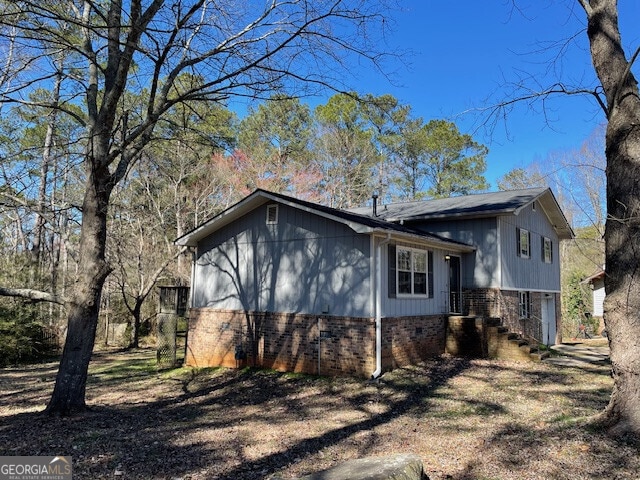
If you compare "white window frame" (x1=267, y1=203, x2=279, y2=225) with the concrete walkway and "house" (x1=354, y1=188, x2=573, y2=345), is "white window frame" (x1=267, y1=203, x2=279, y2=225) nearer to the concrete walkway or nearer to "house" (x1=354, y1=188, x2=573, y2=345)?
"house" (x1=354, y1=188, x2=573, y2=345)

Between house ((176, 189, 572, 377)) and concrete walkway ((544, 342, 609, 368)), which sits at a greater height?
house ((176, 189, 572, 377))

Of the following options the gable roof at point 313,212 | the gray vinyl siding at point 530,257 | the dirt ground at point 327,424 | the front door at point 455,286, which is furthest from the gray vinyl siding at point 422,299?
the gray vinyl siding at point 530,257

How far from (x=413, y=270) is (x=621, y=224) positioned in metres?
6.50

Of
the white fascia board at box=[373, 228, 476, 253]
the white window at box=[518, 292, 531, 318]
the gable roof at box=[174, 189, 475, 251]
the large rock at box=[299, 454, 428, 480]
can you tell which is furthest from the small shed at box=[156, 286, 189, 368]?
the white window at box=[518, 292, 531, 318]

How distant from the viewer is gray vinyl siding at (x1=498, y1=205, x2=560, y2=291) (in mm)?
14266

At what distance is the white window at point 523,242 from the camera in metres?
15.3

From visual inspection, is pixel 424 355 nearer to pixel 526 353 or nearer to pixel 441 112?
pixel 526 353

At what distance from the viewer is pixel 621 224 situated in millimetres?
5781

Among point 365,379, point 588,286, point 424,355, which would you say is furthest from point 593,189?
point 365,379

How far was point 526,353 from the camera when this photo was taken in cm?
1235

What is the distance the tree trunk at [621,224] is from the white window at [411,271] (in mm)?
5850

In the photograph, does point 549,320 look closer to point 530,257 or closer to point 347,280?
point 530,257

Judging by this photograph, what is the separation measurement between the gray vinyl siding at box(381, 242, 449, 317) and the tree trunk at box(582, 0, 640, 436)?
5428mm

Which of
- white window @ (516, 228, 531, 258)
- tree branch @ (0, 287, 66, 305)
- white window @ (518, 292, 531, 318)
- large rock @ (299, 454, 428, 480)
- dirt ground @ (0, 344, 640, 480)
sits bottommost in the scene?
dirt ground @ (0, 344, 640, 480)
